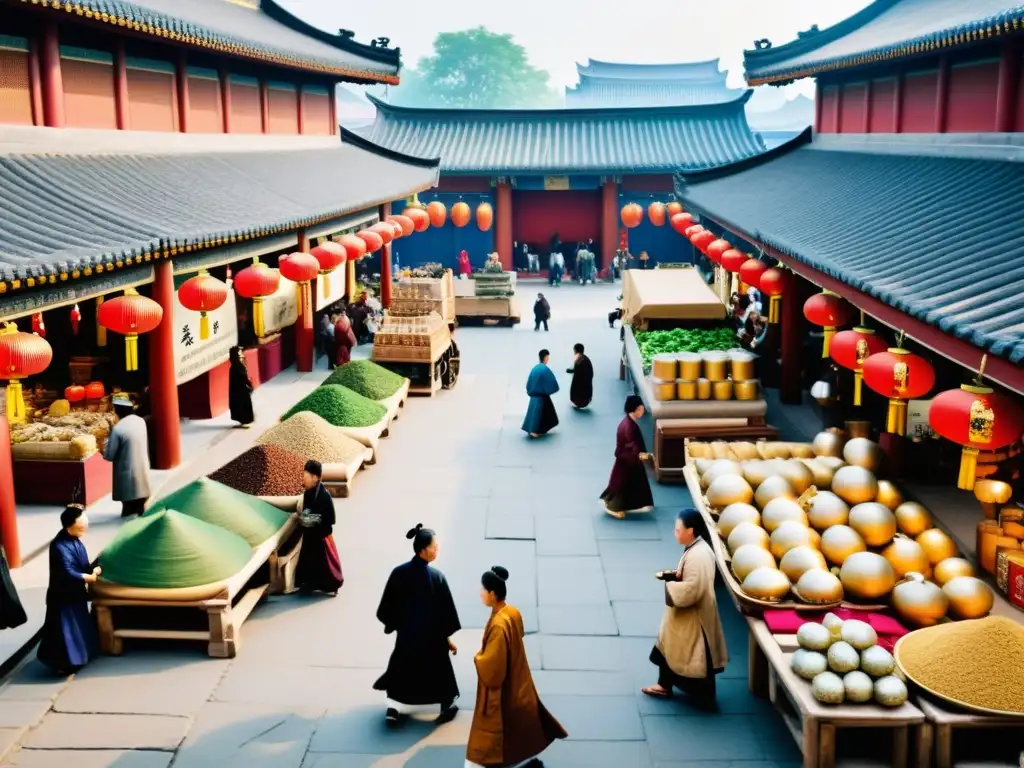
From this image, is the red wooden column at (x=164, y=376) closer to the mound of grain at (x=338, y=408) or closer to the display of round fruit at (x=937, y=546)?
the mound of grain at (x=338, y=408)

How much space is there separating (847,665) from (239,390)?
10.5 metres

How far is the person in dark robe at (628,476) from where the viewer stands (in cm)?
1184

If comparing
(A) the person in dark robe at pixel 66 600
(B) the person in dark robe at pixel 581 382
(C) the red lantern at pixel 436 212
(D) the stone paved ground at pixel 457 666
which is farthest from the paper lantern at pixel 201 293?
(C) the red lantern at pixel 436 212

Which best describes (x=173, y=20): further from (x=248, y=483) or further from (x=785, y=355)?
(x=785, y=355)

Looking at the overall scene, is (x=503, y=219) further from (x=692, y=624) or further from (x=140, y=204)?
(x=692, y=624)

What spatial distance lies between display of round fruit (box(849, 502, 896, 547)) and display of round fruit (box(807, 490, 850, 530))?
190 mm

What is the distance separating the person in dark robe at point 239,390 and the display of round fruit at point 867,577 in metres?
9.59

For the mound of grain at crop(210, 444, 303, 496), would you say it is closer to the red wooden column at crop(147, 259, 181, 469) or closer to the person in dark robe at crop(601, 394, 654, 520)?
the red wooden column at crop(147, 259, 181, 469)

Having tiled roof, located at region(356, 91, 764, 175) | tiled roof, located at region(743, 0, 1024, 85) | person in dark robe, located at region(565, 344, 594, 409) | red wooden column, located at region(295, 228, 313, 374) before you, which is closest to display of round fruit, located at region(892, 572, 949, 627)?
tiled roof, located at region(743, 0, 1024, 85)

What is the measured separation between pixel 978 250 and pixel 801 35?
13.5 m

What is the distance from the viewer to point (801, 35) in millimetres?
20922

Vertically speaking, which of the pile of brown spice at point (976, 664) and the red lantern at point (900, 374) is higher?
the red lantern at point (900, 374)

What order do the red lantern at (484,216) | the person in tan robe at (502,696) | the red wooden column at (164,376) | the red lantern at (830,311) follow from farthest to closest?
the red lantern at (484,216), the red wooden column at (164,376), the red lantern at (830,311), the person in tan robe at (502,696)

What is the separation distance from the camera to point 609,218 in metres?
35.1
